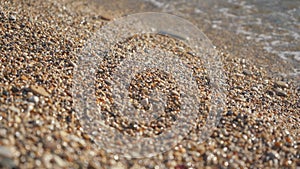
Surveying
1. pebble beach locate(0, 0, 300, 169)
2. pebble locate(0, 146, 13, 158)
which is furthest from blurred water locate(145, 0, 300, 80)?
pebble locate(0, 146, 13, 158)

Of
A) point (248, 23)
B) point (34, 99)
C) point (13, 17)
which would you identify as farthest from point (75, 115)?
point (248, 23)

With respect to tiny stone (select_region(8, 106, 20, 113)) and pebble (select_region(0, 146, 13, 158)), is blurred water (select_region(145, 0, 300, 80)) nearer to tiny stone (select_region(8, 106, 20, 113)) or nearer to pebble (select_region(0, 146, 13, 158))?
tiny stone (select_region(8, 106, 20, 113))

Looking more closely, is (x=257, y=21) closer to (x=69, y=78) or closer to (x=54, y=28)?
(x=54, y=28)

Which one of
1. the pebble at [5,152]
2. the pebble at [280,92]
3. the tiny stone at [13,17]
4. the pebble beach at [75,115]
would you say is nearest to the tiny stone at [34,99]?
the pebble beach at [75,115]

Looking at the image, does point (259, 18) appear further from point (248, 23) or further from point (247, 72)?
point (247, 72)

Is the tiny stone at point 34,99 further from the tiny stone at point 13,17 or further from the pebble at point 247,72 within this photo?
the pebble at point 247,72

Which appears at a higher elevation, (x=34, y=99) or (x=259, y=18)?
(x=259, y=18)

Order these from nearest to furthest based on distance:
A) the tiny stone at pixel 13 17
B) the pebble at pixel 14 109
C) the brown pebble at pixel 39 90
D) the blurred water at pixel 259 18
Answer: the pebble at pixel 14 109 → the brown pebble at pixel 39 90 → the tiny stone at pixel 13 17 → the blurred water at pixel 259 18
